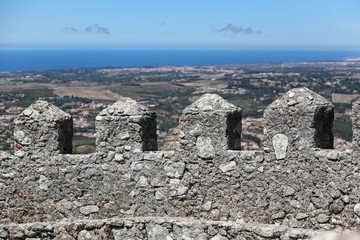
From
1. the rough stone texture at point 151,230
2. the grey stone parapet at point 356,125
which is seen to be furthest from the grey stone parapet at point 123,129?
the grey stone parapet at point 356,125

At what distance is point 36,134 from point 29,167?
0.49 meters

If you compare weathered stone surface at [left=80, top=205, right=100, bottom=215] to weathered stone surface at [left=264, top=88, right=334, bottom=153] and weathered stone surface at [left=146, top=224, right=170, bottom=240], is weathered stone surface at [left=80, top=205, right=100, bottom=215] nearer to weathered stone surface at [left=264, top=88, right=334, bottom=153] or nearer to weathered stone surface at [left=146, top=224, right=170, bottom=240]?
weathered stone surface at [left=146, top=224, right=170, bottom=240]

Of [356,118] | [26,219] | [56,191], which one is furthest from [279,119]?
[26,219]

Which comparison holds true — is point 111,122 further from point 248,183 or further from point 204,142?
point 248,183

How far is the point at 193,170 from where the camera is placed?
5715 mm

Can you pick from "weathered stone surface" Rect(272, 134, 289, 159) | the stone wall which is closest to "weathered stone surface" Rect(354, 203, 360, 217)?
the stone wall

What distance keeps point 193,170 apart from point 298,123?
4.85 ft

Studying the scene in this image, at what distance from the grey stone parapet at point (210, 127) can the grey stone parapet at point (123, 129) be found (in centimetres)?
51

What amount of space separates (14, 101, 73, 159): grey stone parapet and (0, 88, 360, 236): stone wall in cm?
1

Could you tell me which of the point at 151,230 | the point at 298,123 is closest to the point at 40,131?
the point at 151,230

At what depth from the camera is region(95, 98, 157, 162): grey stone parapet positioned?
229 inches

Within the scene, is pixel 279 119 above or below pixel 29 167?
above

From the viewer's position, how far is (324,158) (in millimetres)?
4980

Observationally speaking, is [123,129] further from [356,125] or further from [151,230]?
[356,125]
